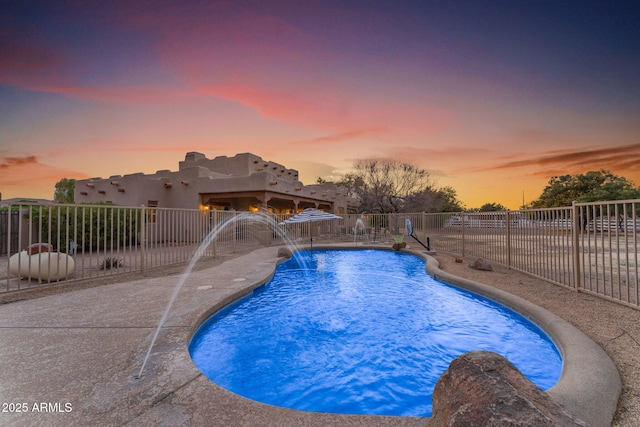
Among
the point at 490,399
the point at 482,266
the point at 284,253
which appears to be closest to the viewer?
the point at 490,399

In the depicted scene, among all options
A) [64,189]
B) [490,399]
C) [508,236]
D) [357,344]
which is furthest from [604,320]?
[64,189]

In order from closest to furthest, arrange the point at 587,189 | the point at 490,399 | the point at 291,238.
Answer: the point at 490,399, the point at 291,238, the point at 587,189

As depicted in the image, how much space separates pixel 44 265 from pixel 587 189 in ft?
178

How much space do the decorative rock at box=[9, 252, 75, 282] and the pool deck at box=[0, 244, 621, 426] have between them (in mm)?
1776

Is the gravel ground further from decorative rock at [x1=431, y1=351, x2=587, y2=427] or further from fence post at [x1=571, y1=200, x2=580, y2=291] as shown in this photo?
decorative rock at [x1=431, y1=351, x2=587, y2=427]

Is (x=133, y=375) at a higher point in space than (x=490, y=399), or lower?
lower

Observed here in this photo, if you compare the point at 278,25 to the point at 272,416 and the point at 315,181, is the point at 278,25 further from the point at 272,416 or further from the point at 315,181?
the point at 315,181

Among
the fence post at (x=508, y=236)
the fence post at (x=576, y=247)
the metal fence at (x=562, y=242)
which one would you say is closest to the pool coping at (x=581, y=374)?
the metal fence at (x=562, y=242)

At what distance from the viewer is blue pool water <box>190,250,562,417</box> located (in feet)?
9.86

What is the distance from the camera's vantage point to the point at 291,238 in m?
18.1

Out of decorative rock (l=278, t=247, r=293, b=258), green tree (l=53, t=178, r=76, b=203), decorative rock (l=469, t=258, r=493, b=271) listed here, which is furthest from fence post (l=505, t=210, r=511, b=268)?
green tree (l=53, t=178, r=76, b=203)

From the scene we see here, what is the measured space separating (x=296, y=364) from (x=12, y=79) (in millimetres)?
18793

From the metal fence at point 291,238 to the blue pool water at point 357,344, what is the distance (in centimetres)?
201

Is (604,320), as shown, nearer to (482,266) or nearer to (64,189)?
(482,266)
